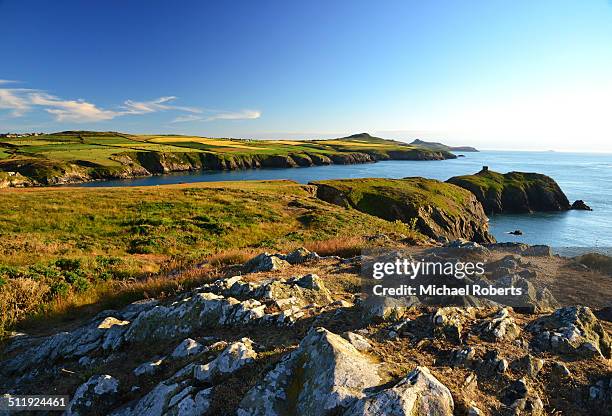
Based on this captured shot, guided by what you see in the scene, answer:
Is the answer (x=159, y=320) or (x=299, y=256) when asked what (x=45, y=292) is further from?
(x=299, y=256)

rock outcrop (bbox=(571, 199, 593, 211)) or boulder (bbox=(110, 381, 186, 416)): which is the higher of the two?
boulder (bbox=(110, 381, 186, 416))

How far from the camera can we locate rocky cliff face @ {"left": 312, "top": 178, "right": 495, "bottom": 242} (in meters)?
59.6

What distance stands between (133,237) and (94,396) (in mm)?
21380

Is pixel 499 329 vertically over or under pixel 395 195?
over

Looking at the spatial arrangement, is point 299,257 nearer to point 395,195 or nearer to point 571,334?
point 571,334

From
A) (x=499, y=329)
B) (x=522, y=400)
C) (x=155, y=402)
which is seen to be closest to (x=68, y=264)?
(x=155, y=402)

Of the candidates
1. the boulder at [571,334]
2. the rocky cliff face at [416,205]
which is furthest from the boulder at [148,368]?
the rocky cliff face at [416,205]

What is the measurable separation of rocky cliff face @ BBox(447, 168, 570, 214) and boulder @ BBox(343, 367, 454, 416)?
3946 inches

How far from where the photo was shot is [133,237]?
25.5m

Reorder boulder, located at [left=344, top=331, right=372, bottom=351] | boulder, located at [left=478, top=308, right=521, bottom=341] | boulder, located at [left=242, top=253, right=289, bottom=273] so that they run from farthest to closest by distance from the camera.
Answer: boulder, located at [left=242, top=253, right=289, bottom=273], boulder, located at [left=478, top=308, right=521, bottom=341], boulder, located at [left=344, top=331, right=372, bottom=351]

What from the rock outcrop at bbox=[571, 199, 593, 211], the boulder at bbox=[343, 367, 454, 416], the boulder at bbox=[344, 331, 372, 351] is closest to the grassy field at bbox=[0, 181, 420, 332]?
the boulder at bbox=[344, 331, 372, 351]

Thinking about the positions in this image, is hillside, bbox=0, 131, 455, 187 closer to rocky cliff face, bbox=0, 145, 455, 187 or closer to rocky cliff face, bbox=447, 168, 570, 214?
rocky cliff face, bbox=0, 145, 455, 187

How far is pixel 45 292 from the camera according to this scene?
12.4 m

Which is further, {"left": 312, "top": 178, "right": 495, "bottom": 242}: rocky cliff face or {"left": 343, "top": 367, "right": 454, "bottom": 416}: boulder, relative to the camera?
{"left": 312, "top": 178, "right": 495, "bottom": 242}: rocky cliff face
